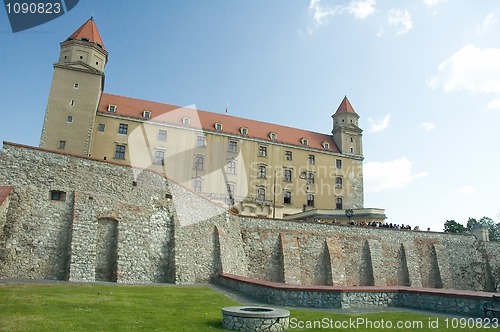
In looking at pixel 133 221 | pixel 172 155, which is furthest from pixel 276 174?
pixel 133 221

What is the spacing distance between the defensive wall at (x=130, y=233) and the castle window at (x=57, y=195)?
5 cm

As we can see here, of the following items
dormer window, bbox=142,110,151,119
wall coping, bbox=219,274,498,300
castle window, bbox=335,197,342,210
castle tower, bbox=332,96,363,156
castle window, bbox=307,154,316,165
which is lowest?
wall coping, bbox=219,274,498,300

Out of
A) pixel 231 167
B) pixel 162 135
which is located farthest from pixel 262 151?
pixel 162 135

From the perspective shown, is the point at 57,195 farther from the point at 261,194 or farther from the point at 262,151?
the point at 262,151

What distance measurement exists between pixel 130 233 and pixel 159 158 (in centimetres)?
2501

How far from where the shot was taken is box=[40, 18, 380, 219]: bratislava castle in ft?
126

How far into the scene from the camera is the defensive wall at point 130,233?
17.2m

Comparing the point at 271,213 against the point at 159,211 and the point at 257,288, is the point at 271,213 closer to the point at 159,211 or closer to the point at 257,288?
the point at 159,211

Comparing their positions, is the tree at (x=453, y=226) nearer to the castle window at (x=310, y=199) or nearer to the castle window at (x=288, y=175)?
the castle window at (x=310, y=199)

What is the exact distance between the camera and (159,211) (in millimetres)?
21250

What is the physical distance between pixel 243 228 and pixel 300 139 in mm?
29720

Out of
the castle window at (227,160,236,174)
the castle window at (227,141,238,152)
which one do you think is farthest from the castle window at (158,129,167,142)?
the castle window at (227,160,236,174)

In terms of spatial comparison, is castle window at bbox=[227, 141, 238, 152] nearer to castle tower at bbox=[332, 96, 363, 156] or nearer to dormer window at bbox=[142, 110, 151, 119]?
dormer window at bbox=[142, 110, 151, 119]

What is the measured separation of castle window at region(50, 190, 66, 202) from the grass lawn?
5096 mm
